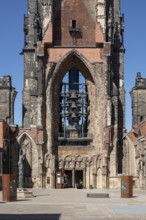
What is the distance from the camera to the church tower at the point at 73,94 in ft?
195

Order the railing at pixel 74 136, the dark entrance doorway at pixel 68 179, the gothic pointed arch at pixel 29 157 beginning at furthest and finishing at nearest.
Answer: the railing at pixel 74 136 < the dark entrance doorway at pixel 68 179 < the gothic pointed arch at pixel 29 157

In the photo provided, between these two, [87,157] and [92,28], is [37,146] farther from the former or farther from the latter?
[92,28]

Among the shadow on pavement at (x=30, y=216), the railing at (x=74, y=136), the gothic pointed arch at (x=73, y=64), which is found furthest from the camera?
the railing at (x=74, y=136)

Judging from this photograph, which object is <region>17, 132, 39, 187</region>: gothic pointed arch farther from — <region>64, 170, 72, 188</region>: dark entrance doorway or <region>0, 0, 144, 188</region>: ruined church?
<region>64, 170, 72, 188</region>: dark entrance doorway

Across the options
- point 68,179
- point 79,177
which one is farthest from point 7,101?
point 79,177

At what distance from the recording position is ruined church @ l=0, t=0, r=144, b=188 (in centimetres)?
5952

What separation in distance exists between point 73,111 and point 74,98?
1.60 metres

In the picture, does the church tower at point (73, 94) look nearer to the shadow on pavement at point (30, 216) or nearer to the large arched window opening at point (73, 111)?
the large arched window opening at point (73, 111)

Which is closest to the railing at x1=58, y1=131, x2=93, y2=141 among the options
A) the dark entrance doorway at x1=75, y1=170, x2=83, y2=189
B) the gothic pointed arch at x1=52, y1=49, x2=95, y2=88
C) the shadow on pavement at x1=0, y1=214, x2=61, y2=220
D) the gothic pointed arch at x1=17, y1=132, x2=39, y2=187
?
the gothic pointed arch at x1=17, y1=132, x2=39, y2=187

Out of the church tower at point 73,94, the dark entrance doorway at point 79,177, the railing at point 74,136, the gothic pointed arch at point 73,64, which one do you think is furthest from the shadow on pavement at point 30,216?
the gothic pointed arch at point 73,64

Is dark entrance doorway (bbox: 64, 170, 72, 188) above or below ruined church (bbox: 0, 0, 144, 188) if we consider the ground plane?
below

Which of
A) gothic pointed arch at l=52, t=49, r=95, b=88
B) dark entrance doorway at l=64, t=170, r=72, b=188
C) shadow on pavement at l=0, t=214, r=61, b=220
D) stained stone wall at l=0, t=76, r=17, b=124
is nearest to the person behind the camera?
shadow on pavement at l=0, t=214, r=61, b=220

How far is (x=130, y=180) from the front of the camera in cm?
3909

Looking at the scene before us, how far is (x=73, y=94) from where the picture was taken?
62.7 metres
